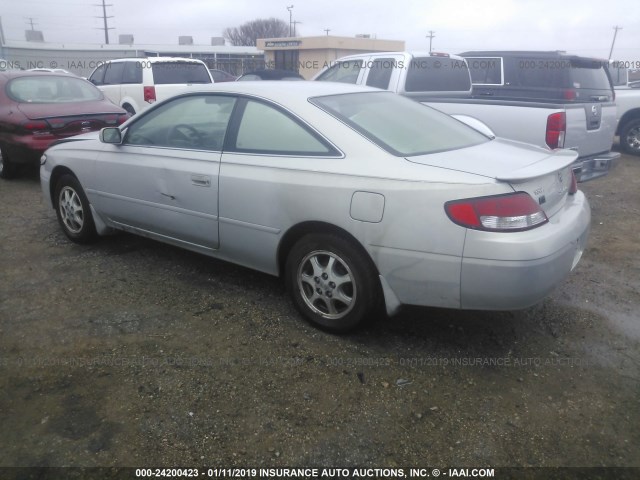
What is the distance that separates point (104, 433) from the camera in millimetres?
2469

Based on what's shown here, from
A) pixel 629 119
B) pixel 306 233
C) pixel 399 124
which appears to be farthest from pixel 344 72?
A: pixel 629 119

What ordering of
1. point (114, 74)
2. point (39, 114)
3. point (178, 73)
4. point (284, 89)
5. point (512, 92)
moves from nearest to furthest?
point (284, 89) < point (39, 114) < point (512, 92) < point (178, 73) < point (114, 74)

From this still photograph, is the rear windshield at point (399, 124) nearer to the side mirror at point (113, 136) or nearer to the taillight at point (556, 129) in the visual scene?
the side mirror at point (113, 136)

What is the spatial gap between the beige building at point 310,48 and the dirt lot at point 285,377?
37139mm

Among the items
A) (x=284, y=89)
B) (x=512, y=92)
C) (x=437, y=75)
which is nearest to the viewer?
(x=284, y=89)

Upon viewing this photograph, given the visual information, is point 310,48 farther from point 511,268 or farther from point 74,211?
point 511,268

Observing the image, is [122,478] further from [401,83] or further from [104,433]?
[401,83]

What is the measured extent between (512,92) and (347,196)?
21.5ft

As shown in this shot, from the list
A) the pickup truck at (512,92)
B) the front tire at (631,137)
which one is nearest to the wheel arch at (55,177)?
the pickup truck at (512,92)

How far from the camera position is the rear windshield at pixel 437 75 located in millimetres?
7559

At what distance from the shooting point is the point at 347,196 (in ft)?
9.83

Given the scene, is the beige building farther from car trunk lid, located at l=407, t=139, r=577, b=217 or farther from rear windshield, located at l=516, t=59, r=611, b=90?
car trunk lid, located at l=407, t=139, r=577, b=217

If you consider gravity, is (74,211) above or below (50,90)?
below

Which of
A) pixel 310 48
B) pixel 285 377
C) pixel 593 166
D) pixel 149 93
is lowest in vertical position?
pixel 285 377
